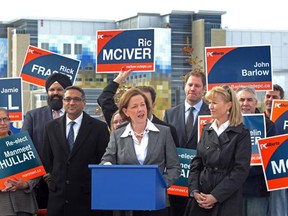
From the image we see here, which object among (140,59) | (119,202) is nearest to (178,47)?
(140,59)

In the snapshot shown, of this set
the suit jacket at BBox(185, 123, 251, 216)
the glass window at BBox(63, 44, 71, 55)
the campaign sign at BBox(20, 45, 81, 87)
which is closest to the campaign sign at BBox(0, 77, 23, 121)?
the campaign sign at BBox(20, 45, 81, 87)

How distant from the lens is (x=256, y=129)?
357 inches

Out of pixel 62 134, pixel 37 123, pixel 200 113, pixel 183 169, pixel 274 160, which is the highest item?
pixel 200 113

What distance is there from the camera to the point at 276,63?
5838 centimetres

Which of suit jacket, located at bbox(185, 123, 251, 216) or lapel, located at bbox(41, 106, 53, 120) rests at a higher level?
lapel, located at bbox(41, 106, 53, 120)

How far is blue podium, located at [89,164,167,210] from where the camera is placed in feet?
23.0

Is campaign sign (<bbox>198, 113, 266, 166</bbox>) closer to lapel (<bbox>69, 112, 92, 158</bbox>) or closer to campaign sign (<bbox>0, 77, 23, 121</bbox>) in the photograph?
lapel (<bbox>69, 112, 92, 158</bbox>)

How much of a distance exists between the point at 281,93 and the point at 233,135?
3039 millimetres

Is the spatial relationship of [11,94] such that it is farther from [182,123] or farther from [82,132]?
[182,123]

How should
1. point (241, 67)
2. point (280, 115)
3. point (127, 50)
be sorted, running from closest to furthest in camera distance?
1. point (280, 115)
2. point (241, 67)
3. point (127, 50)

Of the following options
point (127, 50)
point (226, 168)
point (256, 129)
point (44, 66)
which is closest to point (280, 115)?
point (256, 129)

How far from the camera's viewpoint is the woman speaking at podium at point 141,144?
25.3 ft

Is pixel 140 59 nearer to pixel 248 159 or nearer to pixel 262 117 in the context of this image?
pixel 262 117

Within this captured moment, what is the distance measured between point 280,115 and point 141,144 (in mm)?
2601
